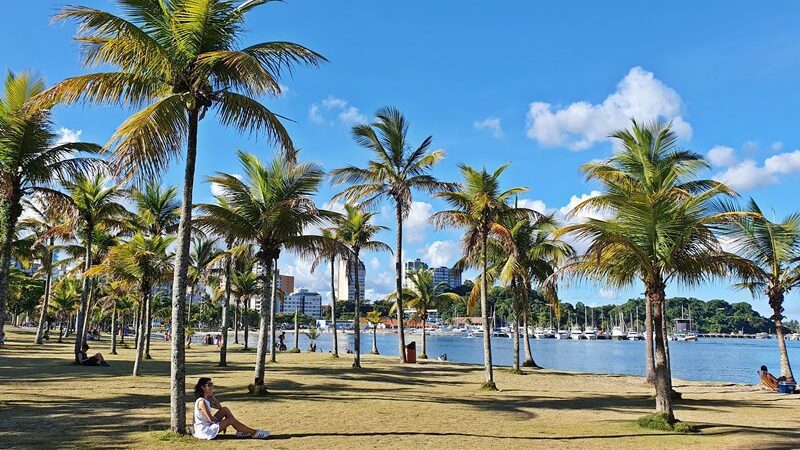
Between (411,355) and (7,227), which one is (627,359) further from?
(7,227)

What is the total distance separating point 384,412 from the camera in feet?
44.6

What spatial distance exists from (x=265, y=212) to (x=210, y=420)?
773 centimetres

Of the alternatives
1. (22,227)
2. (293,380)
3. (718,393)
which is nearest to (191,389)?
(293,380)

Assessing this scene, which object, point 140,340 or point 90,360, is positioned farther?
point 90,360

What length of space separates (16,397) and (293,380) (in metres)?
8.40

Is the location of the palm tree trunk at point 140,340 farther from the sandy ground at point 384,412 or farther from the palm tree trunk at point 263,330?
the palm tree trunk at point 263,330

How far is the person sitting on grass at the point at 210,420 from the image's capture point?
991 cm

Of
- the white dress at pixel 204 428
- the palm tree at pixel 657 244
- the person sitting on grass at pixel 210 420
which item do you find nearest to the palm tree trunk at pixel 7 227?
the person sitting on grass at pixel 210 420

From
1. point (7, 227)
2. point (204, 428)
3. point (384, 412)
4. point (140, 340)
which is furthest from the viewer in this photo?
point (140, 340)

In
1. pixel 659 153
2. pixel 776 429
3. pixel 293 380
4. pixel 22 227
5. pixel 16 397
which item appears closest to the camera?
pixel 776 429

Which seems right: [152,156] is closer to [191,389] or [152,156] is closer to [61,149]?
[61,149]

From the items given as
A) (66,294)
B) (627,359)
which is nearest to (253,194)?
(66,294)

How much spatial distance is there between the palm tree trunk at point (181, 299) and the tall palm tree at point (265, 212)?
488cm

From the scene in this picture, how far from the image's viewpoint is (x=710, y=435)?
11312 mm
